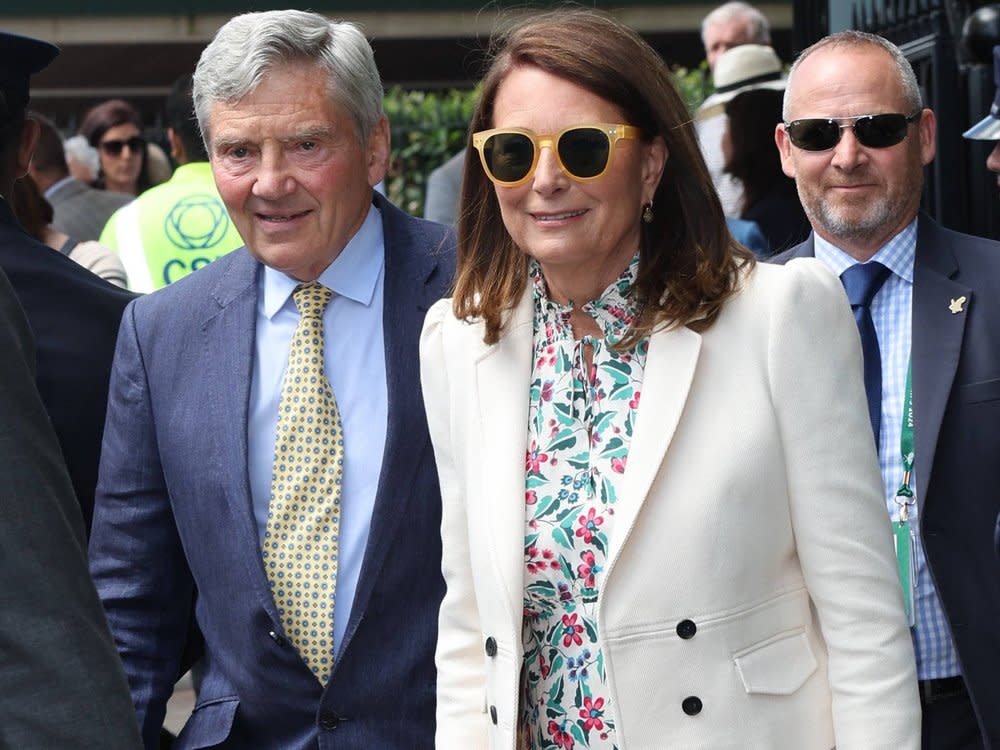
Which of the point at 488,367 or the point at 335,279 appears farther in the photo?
the point at 335,279

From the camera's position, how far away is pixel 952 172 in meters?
6.76

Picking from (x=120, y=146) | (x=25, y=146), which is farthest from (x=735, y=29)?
(x=25, y=146)

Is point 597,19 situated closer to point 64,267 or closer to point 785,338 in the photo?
point 785,338

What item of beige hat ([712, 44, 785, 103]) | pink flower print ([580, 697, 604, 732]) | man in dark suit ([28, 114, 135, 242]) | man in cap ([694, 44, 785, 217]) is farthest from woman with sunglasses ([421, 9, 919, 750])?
man in dark suit ([28, 114, 135, 242])

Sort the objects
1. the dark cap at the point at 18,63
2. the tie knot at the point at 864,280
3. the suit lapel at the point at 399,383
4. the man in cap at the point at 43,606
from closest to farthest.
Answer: the man in cap at the point at 43,606
the suit lapel at the point at 399,383
the dark cap at the point at 18,63
the tie knot at the point at 864,280

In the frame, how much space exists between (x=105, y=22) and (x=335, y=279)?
18657 mm

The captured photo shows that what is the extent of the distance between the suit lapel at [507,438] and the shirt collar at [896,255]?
52.5 inches

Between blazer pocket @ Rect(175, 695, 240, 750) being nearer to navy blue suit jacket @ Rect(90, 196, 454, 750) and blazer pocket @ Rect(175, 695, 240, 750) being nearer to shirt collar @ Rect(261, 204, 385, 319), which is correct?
navy blue suit jacket @ Rect(90, 196, 454, 750)

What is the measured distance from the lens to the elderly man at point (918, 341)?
3791 millimetres

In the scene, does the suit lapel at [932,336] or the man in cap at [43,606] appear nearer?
the man in cap at [43,606]

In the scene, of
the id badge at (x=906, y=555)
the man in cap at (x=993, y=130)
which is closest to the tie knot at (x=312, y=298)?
the id badge at (x=906, y=555)

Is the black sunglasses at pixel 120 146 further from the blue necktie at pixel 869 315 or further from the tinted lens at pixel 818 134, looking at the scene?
the blue necktie at pixel 869 315

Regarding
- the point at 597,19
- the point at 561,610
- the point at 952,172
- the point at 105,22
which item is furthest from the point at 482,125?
the point at 105,22

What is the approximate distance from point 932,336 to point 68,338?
6.54ft
